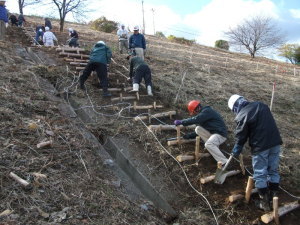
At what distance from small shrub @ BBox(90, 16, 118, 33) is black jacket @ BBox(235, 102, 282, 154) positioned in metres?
26.2

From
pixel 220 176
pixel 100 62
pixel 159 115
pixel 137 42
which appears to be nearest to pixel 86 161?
pixel 220 176

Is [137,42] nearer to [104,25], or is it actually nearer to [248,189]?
[248,189]

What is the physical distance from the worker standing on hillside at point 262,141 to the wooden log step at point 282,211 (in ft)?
0.55

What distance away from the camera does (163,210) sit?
4.79 m

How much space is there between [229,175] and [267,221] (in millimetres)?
1156

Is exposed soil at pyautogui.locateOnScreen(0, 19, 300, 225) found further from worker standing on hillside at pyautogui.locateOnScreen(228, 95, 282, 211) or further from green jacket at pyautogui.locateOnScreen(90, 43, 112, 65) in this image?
green jacket at pyautogui.locateOnScreen(90, 43, 112, 65)

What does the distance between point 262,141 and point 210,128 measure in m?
1.33

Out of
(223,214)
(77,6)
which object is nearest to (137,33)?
(223,214)

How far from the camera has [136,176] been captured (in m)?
5.45

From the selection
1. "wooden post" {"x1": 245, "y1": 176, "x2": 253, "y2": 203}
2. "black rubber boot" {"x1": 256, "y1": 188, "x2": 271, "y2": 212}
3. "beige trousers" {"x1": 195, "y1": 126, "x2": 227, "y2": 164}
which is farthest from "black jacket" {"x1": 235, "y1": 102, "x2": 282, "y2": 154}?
"beige trousers" {"x1": 195, "y1": 126, "x2": 227, "y2": 164}

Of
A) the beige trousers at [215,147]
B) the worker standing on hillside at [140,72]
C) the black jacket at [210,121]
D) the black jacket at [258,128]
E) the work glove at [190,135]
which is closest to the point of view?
the black jacket at [258,128]

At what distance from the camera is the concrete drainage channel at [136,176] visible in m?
4.86

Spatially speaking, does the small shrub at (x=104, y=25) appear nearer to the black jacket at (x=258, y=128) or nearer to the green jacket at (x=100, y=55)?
the green jacket at (x=100, y=55)

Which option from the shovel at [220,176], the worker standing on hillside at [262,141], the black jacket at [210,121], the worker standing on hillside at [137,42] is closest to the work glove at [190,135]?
the black jacket at [210,121]
